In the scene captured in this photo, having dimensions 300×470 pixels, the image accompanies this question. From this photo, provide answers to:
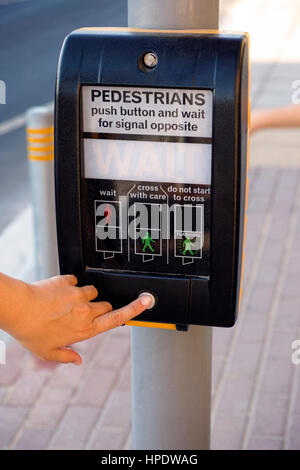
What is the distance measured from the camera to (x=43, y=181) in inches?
156

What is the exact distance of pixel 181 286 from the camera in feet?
5.55

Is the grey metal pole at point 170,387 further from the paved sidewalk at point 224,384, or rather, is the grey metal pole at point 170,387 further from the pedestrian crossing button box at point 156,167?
the paved sidewalk at point 224,384

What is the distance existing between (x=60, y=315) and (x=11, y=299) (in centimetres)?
11

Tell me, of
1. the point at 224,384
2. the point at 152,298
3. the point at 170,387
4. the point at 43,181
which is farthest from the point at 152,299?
the point at 43,181

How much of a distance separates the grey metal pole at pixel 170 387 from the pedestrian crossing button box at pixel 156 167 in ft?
0.61

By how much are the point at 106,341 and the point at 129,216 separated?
247cm

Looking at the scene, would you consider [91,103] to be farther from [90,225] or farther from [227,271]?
[227,271]

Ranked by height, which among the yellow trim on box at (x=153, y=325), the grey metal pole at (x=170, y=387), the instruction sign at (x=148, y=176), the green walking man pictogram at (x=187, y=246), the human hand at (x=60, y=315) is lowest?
the grey metal pole at (x=170, y=387)

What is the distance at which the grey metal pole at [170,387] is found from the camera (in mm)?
1931

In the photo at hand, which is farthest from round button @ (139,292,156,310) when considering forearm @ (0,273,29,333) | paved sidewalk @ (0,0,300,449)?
paved sidewalk @ (0,0,300,449)

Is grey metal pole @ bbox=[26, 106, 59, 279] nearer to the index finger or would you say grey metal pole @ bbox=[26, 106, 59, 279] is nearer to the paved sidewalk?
the paved sidewalk

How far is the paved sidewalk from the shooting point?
338 cm

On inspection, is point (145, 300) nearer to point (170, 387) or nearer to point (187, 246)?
point (187, 246)

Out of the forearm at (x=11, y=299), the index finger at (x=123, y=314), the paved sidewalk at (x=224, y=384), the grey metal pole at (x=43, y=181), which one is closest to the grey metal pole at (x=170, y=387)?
the index finger at (x=123, y=314)
